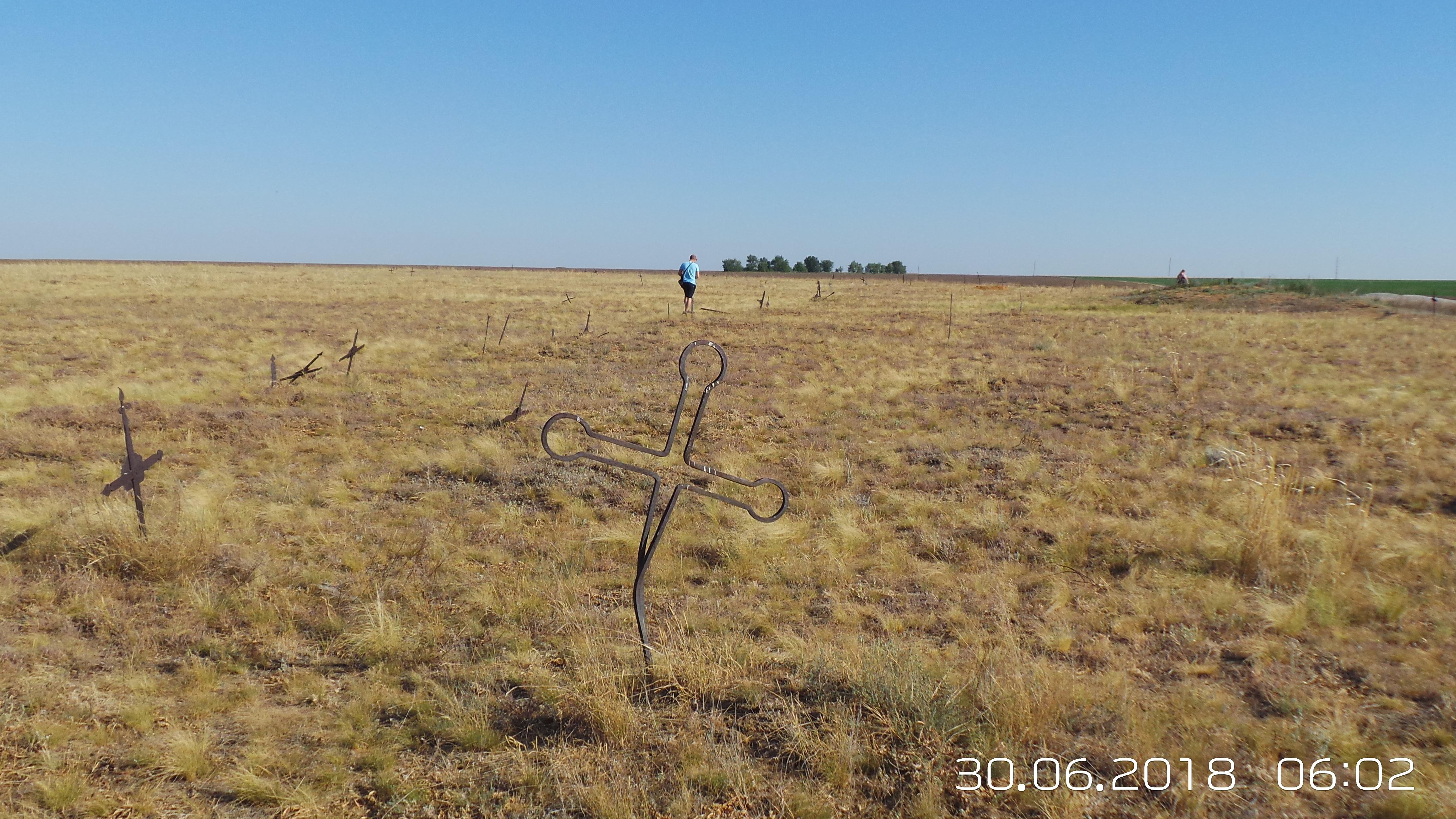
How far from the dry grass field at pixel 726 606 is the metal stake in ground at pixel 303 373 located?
34 centimetres

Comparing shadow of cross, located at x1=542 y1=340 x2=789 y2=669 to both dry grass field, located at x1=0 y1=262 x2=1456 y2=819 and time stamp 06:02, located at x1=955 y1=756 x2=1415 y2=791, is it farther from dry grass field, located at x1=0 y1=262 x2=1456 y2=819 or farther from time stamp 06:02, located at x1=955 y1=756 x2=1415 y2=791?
time stamp 06:02, located at x1=955 y1=756 x2=1415 y2=791

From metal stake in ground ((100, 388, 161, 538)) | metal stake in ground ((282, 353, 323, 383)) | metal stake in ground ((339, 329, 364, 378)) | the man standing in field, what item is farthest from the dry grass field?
the man standing in field

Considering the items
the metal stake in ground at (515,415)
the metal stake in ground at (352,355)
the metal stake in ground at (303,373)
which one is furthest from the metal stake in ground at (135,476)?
the metal stake in ground at (352,355)

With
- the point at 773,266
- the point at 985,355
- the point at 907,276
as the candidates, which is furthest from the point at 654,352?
the point at 773,266

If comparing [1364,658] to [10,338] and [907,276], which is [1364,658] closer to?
[10,338]

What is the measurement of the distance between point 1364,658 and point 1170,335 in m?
20.9

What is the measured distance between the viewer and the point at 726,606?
5.50 meters

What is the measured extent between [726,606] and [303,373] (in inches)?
444

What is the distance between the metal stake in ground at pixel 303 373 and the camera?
13180 mm

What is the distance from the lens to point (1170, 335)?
22875 mm

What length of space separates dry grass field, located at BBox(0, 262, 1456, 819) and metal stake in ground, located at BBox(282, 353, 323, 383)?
0.34 meters

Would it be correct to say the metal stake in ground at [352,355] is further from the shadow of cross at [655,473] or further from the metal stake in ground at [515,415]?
the shadow of cross at [655,473]

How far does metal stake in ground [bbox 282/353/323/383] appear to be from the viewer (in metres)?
13.2

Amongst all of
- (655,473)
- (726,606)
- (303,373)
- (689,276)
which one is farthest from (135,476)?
(689,276)
